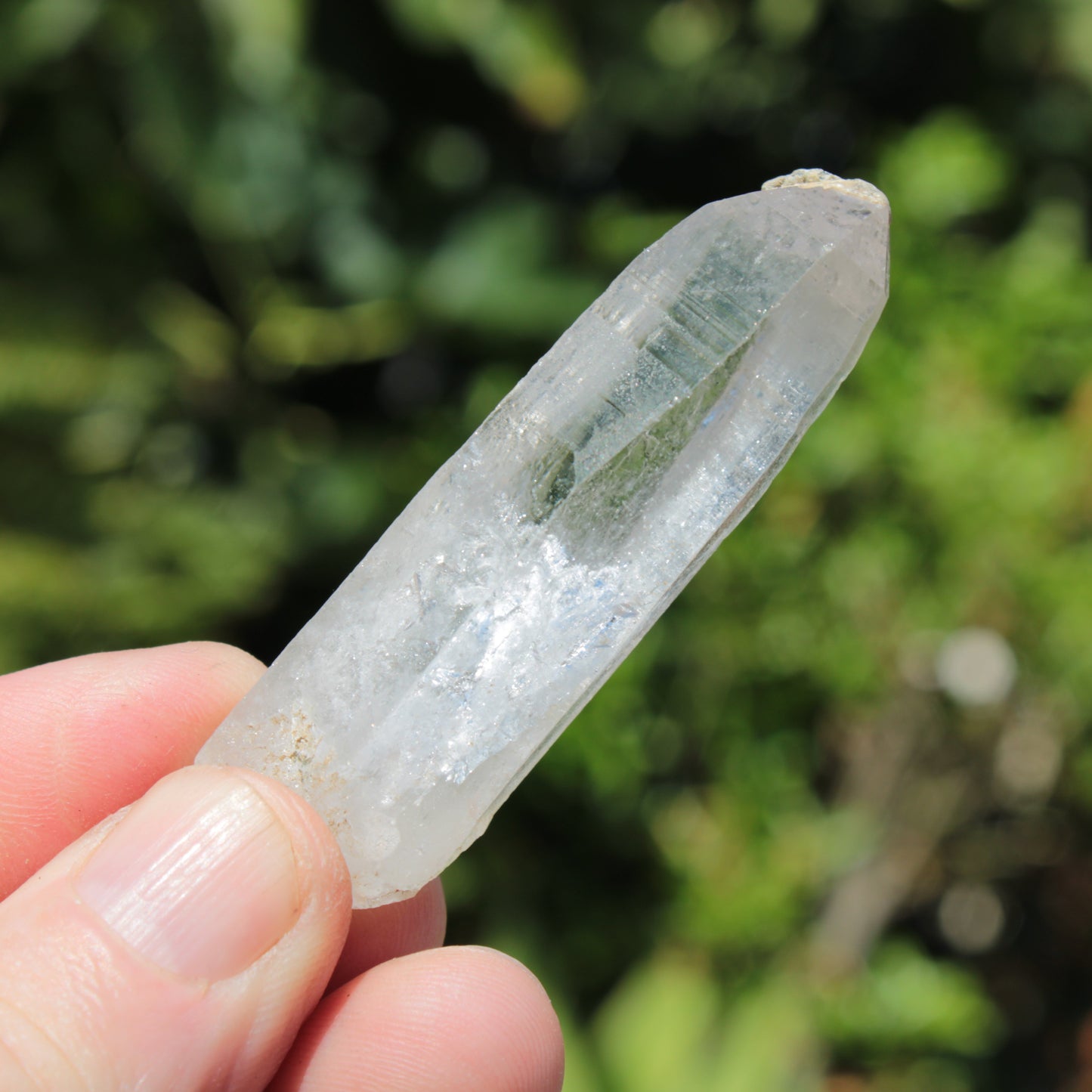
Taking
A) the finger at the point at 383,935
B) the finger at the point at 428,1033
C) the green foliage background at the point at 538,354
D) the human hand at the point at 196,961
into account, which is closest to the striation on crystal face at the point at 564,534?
the human hand at the point at 196,961

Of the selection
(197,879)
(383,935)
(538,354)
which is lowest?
(538,354)

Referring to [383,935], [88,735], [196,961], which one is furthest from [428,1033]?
[88,735]

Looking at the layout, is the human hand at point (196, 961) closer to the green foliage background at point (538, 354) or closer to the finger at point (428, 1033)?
the finger at point (428, 1033)

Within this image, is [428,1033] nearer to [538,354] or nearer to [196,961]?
[196,961]

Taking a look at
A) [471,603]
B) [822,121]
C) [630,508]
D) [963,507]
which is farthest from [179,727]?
[822,121]

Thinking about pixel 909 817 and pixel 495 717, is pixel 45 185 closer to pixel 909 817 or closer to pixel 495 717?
pixel 495 717

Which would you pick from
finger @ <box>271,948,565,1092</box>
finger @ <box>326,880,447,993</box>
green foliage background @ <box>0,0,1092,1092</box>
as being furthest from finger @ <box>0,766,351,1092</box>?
green foliage background @ <box>0,0,1092,1092</box>

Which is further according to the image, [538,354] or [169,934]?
[538,354]
